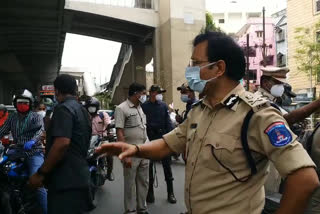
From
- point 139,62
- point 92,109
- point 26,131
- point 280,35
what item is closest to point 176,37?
point 139,62

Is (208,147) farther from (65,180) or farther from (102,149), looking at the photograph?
(65,180)

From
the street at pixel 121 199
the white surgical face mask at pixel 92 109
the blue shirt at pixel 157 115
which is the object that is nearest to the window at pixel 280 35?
the street at pixel 121 199

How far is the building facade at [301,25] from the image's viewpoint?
34284mm

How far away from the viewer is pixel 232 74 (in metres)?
2.08

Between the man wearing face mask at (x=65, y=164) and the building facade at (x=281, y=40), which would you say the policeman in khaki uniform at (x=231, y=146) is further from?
the building facade at (x=281, y=40)

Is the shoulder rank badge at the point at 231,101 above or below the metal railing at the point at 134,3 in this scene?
below

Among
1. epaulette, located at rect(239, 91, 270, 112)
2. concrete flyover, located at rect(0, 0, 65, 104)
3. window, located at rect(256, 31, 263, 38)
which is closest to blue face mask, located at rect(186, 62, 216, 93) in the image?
epaulette, located at rect(239, 91, 270, 112)

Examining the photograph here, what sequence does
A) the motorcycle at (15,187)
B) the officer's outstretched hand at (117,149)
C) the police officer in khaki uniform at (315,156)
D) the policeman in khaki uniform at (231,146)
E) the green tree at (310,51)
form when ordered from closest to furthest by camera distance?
the policeman in khaki uniform at (231,146) → the officer's outstretched hand at (117,149) → the police officer in khaki uniform at (315,156) → the motorcycle at (15,187) → the green tree at (310,51)

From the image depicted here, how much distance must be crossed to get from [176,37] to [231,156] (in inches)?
1172

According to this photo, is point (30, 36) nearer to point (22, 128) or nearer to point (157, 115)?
point (157, 115)

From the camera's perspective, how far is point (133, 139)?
5812 mm

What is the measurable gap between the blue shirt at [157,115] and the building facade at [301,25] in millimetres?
28125

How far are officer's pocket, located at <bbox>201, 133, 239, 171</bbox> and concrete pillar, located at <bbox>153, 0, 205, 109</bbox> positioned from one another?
28.5 meters

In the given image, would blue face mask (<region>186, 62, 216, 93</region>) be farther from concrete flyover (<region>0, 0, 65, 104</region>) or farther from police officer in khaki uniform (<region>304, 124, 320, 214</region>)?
concrete flyover (<region>0, 0, 65, 104</region>)
